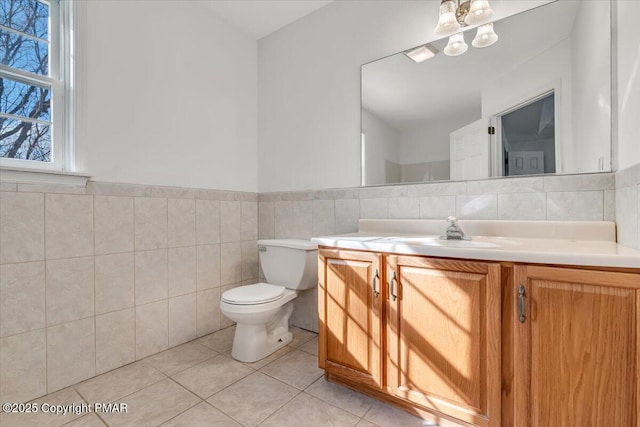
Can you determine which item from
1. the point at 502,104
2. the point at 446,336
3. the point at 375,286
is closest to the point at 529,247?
the point at 446,336

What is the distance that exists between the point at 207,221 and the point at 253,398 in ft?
4.27

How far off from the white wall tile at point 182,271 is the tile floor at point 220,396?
0.43 m

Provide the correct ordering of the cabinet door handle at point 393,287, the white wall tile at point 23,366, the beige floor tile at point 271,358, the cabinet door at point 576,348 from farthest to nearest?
1. the beige floor tile at point 271,358
2. the white wall tile at point 23,366
3. the cabinet door handle at point 393,287
4. the cabinet door at point 576,348

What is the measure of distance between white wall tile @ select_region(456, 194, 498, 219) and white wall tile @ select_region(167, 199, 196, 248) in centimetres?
182

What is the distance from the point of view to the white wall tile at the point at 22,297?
1.41 metres

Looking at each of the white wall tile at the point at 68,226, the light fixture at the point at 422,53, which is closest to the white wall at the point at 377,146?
the light fixture at the point at 422,53

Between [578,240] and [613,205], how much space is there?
Answer: 0.70ft

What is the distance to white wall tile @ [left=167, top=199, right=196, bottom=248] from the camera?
2.06m

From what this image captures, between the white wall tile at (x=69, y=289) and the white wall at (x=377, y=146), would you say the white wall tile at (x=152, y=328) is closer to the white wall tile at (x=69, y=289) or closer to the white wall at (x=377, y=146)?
the white wall tile at (x=69, y=289)

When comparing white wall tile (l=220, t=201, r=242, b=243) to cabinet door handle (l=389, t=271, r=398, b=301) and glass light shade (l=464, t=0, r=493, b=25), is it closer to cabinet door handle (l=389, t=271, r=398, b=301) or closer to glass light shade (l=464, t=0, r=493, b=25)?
cabinet door handle (l=389, t=271, r=398, b=301)

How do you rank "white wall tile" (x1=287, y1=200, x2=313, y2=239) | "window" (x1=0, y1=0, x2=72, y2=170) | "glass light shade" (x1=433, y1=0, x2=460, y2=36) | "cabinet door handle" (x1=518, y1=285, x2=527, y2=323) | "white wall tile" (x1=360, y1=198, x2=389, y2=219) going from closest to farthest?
"cabinet door handle" (x1=518, y1=285, x2=527, y2=323) < "window" (x1=0, y1=0, x2=72, y2=170) < "glass light shade" (x1=433, y1=0, x2=460, y2=36) < "white wall tile" (x1=360, y1=198, x2=389, y2=219) < "white wall tile" (x1=287, y1=200, x2=313, y2=239)

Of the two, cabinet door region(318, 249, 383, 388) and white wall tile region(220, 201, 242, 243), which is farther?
white wall tile region(220, 201, 242, 243)

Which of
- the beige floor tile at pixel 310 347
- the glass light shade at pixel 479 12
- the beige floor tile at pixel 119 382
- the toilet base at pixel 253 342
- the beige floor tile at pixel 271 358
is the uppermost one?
the glass light shade at pixel 479 12

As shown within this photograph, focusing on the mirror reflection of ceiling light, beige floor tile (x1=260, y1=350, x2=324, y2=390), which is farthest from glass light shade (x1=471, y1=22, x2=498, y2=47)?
beige floor tile (x1=260, y1=350, x2=324, y2=390)
